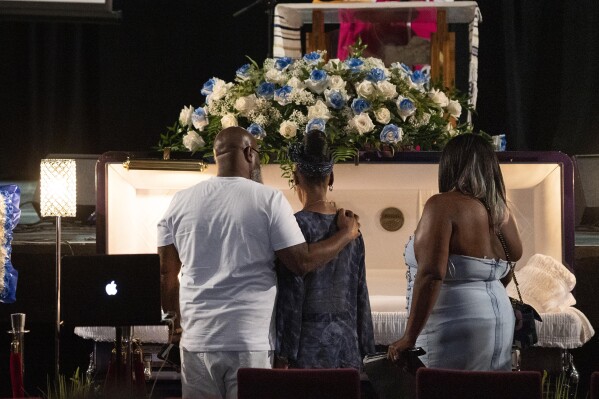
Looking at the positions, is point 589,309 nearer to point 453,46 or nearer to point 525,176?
point 525,176

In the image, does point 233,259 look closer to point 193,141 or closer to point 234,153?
point 234,153

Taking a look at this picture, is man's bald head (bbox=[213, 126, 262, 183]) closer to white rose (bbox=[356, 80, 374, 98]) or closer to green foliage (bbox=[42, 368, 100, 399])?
green foliage (bbox=[42, 368, 100, 399])

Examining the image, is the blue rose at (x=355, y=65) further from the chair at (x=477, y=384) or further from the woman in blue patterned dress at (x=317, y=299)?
the chair at (x=477, y=384)

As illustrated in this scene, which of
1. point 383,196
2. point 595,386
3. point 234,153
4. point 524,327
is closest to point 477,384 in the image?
point 595,386

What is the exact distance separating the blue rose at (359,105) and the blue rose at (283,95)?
26 centimetres

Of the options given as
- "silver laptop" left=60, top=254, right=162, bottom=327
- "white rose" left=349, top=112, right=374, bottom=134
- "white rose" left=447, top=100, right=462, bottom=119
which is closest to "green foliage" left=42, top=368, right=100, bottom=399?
"silver laptop" left=60, top=254, right=162, bottom=327

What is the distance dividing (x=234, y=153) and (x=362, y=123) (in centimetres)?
103

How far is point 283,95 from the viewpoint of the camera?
4203 millimetres

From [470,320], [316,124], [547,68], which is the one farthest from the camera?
[547,68]

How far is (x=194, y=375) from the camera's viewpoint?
321 cm

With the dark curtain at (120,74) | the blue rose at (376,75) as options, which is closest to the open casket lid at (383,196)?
the blue rose at (376,75)

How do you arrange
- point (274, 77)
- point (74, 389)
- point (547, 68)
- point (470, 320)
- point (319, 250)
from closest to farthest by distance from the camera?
point (470, 320)
point (319, 250)
point (74, 389)
point (274, 77)
point (547, 68)

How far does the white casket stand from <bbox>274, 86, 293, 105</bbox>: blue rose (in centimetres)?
28

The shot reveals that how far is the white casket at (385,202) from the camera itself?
4.23m
